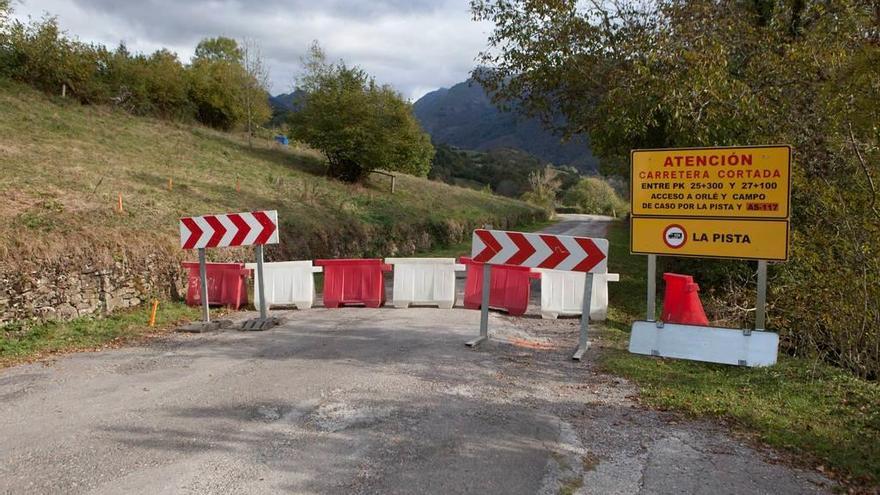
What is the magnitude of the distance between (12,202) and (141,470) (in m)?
9.59

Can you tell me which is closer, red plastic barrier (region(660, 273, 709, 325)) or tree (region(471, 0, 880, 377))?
tree (region(471, 0, 880, 377))

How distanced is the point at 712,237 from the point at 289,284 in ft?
Answer: 24.7

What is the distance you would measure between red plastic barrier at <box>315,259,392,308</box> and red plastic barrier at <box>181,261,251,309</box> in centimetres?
154

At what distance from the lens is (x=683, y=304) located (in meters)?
9.10

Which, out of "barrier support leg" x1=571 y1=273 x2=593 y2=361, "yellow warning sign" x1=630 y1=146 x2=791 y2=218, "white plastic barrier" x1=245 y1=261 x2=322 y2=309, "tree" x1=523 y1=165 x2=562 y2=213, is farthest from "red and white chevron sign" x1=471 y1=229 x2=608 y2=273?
"tree" x1=523 y1=165 x2=562 y2=213

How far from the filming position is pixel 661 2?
13.2 meters

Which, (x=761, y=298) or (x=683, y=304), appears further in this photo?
(x=683, y=304)

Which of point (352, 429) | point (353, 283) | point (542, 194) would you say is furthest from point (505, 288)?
point (542, 194)

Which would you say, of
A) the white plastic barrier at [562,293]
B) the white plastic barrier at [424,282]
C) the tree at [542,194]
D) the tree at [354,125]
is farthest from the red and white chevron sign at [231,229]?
the tree at [542,194]

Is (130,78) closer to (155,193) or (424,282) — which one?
(155,193)

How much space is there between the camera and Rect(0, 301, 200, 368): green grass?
780 cm

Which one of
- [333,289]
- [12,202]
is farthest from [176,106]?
[333,289]

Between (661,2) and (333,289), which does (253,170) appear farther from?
(661,2)

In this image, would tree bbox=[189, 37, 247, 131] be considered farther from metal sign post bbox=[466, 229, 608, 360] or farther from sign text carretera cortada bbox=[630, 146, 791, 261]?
sign text carretera cortada bbox=[630, 146, 791, 261]
